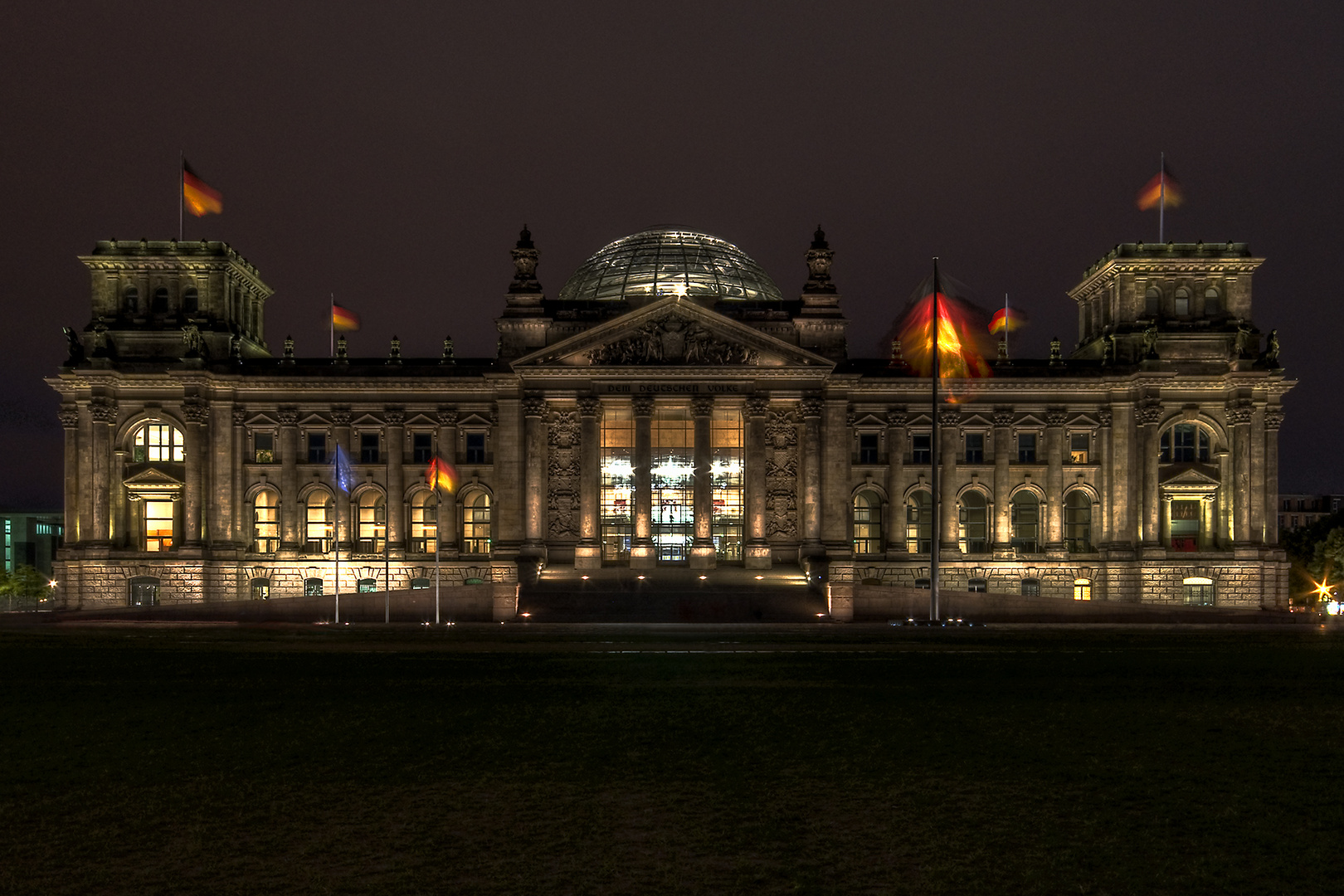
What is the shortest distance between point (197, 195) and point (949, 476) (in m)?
53.3

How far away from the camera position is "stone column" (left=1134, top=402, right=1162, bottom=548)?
75125 mm

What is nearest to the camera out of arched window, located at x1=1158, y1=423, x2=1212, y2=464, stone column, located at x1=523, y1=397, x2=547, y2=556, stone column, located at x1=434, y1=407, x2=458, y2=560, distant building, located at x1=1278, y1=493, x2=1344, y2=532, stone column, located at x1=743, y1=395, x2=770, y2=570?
stone column, located at x1=743, y1=395, x2=770, y2=570

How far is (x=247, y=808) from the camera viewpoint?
521 inches

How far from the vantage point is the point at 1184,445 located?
76938 mm

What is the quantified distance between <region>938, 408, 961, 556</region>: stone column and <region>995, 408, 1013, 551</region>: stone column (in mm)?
2743

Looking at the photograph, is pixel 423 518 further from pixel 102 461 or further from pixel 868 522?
pixel 868 522

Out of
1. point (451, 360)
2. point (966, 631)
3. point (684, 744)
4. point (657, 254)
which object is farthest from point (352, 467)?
point (684, 744)

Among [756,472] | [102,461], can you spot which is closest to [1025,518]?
[756,472]

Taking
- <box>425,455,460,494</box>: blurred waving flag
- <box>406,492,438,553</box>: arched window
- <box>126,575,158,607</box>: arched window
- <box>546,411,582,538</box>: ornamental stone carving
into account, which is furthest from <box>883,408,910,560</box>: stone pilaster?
<box>126,575,158,607</box>: arched window

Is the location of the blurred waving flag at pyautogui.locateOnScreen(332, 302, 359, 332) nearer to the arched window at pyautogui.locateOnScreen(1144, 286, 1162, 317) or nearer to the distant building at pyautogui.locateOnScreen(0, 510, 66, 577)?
the arched window at pyautogui.locateOnScreen(1144, 286, 1162, 317)

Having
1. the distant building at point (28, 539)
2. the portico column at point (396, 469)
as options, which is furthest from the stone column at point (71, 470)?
the distant building at point (28, 539)

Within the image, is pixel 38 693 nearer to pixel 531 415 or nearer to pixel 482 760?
pixel 482 760

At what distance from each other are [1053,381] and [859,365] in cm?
1349

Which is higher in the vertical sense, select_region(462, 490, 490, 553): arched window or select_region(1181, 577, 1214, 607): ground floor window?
select_region(462, 490, 490, 553): arched window
